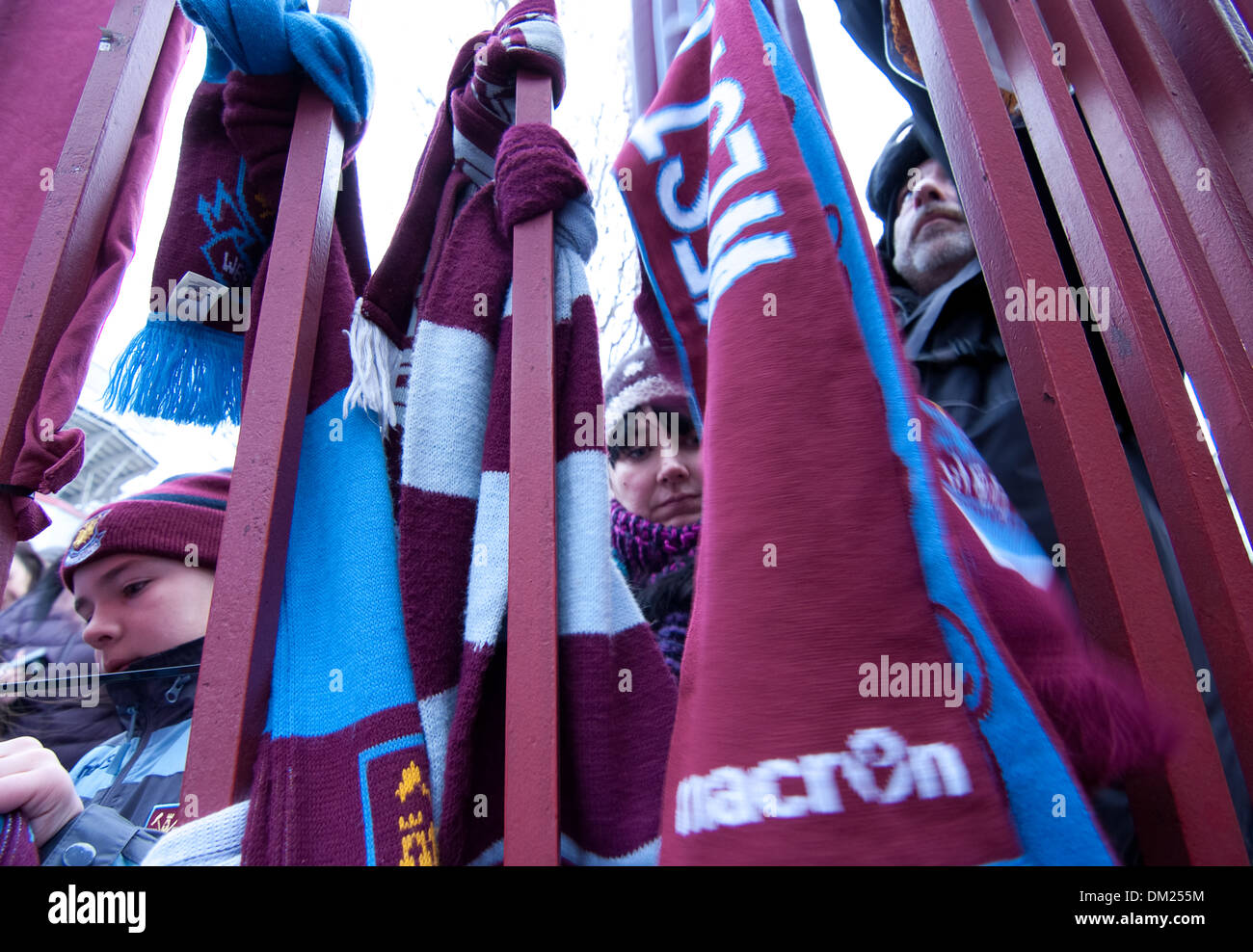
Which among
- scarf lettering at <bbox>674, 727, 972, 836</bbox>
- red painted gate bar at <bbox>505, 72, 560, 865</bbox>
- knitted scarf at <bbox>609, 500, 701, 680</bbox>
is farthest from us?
knitted scarf at <bbox>609, 500, 701, 680</bbox>

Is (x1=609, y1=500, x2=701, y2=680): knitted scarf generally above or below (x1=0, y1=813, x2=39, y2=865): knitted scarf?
above

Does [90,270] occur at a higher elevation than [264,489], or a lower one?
higher

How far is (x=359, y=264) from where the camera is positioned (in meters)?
0.81

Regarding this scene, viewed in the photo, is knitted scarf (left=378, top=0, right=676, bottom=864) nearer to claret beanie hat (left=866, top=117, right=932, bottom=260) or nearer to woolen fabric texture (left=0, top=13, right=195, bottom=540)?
woolen fabric texture (left=0, top=13, right=195, bottom=540)

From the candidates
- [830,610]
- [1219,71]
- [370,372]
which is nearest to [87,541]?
[370,372]

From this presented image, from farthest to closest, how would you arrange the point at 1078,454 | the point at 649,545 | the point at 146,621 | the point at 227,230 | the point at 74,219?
1. the point at 649,545
2. the point at 146,621
3. the point at 227,230
4. the point at 74,219
5. the point at 1078,454

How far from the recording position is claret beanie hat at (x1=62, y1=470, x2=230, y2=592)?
102 cm

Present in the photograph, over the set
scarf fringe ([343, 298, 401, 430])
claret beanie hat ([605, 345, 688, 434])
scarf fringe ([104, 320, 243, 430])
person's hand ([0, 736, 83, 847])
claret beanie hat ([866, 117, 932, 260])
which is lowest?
person's hand ([0, 736, 83, 847])

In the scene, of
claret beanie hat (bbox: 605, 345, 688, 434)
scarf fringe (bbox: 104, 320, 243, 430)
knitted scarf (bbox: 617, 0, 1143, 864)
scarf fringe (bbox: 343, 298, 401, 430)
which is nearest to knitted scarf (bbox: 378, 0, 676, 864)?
scarf fringe (bbox: 343, 298, 401, 430)

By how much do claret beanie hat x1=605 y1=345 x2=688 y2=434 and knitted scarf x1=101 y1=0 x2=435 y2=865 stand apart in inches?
20.1

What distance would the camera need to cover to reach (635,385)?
45.9 inches

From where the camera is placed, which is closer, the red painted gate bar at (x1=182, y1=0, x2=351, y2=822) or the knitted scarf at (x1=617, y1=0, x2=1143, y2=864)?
the knitted scarf at (x1=617, y1=0, x2=1143, y2=864)

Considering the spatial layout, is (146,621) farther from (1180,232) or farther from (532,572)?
(1180,232)

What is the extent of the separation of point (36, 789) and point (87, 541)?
582 mm
